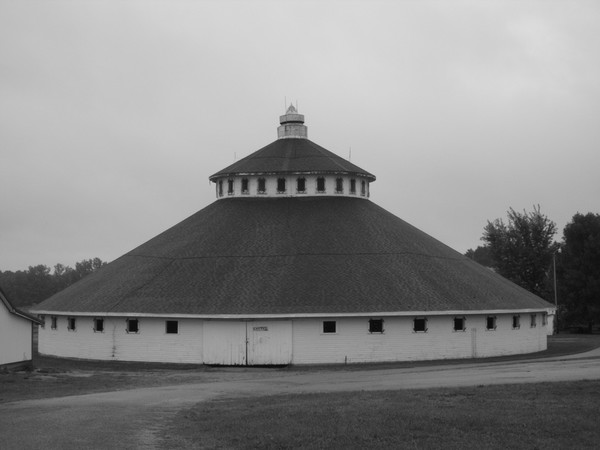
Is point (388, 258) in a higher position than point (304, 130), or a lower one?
lower

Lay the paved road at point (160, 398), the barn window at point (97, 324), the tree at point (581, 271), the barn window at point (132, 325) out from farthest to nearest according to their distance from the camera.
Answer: the tree at point (581, 271) < the barn window at point (97, 324) < the barn window at point (132, 325) < the paved road at point (160, 398)

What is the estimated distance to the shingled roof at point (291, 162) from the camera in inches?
2441

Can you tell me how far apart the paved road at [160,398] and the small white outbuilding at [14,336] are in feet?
29.4

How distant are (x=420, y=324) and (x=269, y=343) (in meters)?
7.97

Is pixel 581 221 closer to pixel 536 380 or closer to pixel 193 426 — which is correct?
pixel 536 380

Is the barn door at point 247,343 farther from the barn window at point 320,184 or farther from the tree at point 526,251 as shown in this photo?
the tree at point 526,251

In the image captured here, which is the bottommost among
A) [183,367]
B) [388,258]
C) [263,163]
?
[183,367]

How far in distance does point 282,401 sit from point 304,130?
41694 mm

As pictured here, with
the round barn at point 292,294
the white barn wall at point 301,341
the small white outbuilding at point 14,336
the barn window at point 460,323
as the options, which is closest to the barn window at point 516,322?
the round barn at point 292,294

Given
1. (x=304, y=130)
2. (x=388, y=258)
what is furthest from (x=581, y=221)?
(x=388, y=258)

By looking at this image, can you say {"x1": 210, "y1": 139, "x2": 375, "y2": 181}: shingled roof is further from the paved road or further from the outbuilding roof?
the outbuilding roof

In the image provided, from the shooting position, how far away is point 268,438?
21391 mm

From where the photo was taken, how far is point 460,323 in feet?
169

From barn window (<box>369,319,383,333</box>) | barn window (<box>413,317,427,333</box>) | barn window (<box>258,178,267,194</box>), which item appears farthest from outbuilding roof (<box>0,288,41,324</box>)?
barn window (<box>258,178,267,194</box>)
